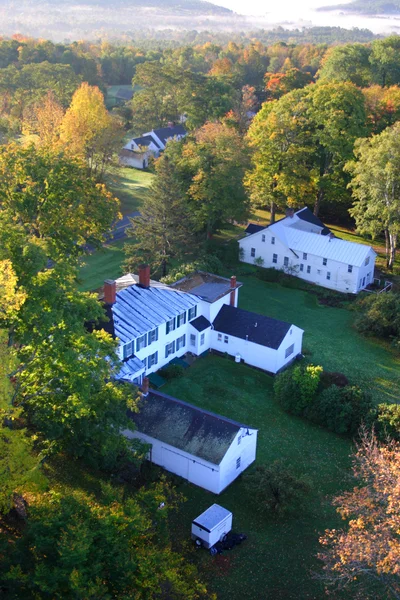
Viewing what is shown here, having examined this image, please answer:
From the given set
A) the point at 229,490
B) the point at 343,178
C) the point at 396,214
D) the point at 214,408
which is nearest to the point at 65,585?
the point at 229,490

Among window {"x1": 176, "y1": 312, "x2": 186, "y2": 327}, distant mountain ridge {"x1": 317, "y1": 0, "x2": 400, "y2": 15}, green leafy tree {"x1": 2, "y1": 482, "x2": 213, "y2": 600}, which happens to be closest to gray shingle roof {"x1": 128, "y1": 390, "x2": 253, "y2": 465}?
green leafy tree {"x1": 2, "y1": 482, "x2": 213, "y2": 600}

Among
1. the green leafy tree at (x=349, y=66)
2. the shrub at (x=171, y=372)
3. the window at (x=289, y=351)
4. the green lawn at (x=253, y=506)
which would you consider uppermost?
the green leafy tree at (x=349, y=66)

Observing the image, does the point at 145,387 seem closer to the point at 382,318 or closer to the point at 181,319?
the point at 181,319

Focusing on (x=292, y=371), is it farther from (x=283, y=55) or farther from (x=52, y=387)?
(x=283, y=55)

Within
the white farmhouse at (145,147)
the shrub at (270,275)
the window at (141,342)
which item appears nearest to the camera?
the window at (141,342)

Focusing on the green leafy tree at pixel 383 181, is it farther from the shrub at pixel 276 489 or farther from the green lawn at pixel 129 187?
the shrub at pixel 276 489

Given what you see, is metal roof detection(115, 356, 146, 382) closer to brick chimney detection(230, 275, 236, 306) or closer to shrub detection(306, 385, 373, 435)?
brick chimney detection(230, 275, 236, 306)

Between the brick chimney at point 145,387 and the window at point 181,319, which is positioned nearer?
the brick chimney at point 145,387

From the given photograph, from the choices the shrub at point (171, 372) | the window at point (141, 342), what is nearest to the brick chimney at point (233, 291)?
the shrub at point (171, 372)
